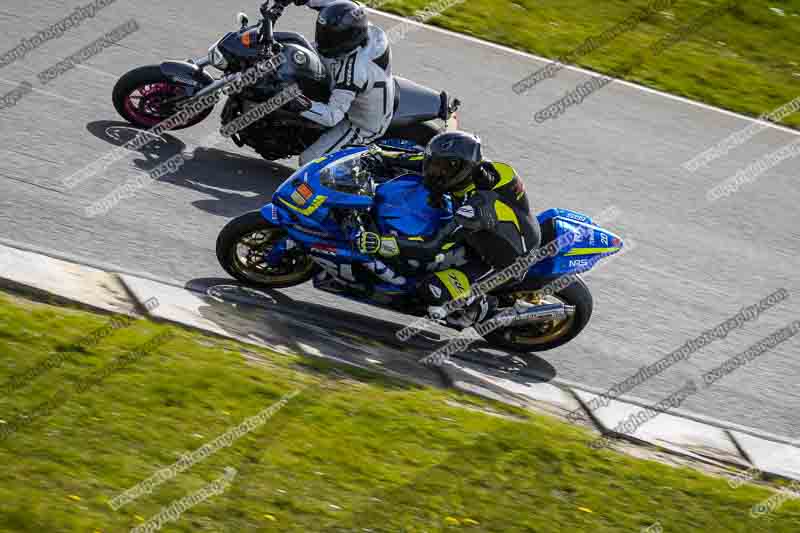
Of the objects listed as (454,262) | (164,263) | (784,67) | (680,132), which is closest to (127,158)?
(164,263)

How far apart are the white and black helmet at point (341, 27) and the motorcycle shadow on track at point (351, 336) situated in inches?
97.6

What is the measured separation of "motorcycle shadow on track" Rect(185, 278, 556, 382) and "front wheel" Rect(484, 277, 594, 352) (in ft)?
0.34

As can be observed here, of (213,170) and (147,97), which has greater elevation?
(147,97)

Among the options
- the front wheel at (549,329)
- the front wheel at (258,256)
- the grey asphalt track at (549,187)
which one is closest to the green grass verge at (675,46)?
the grey asphalt track at (549,187)

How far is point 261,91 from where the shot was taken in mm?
9977

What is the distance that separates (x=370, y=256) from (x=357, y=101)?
238cm

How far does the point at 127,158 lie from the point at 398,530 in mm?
5305

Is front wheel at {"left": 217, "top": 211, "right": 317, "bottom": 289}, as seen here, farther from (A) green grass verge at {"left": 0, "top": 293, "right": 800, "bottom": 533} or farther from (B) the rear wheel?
(B) the rear wheel

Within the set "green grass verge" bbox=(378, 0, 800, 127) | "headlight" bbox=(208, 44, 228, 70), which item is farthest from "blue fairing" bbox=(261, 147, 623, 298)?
"green grass verge" bbox=(378, 0, 800, 127)

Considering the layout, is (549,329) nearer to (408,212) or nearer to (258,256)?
(408,212)

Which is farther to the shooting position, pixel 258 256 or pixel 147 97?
pixel 147 97

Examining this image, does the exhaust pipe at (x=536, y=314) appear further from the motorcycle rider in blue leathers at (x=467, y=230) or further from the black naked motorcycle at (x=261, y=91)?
the black naked motorcycle at (x=261, y=91)

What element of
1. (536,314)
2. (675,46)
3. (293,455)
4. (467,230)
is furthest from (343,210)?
(675,46)

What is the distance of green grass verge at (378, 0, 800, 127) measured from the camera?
1497 centimetres
